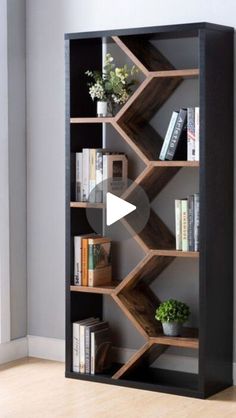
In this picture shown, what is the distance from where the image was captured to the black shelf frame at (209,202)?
12.6 feet

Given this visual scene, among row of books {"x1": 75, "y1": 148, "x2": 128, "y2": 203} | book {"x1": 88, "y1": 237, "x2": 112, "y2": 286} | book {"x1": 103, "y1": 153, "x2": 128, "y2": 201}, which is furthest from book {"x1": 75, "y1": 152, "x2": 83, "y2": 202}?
book {"x1": 88, "y1": 237, "x2": 112, "y2": 286}

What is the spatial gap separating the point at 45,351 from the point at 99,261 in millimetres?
737

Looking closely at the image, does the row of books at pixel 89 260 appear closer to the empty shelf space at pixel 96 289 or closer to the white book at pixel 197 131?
the empty shelf space at pixel 96 289

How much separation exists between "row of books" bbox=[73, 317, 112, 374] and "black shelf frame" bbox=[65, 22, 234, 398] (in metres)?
0.04

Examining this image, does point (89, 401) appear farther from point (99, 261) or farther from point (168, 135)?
point (168, 135)

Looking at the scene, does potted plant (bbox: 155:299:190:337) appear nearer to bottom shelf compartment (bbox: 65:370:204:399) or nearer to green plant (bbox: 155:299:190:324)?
green plant (bbox: 155:299:190:324)

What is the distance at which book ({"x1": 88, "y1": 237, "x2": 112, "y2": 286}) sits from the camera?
427cm

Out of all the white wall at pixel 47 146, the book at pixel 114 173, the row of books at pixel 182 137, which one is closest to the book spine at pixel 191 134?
the row of books at pixel 182 137

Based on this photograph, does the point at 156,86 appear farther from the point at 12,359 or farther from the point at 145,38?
the point at 12,359

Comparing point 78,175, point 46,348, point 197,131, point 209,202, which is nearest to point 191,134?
point 197,131

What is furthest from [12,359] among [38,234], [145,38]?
[145,38]

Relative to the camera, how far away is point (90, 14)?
14.7 ft

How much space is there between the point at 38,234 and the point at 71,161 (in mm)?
645

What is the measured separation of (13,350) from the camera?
4.70m
